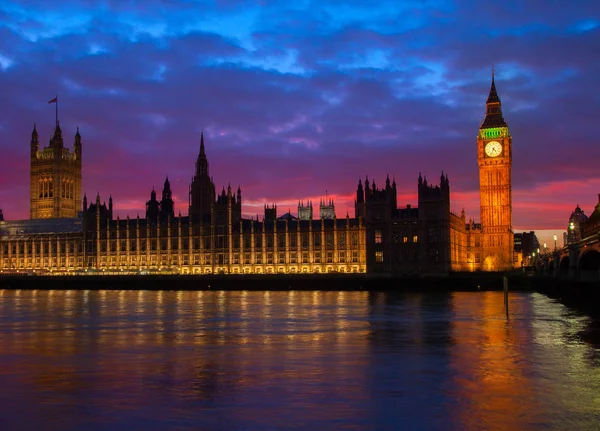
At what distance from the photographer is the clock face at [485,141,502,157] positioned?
142m

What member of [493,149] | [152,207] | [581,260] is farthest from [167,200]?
[581,260]

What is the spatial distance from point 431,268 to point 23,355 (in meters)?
94.5

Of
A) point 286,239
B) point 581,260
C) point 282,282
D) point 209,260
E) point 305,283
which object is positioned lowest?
point 305,283

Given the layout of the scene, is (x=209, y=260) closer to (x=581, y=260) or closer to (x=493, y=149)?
(x=493, y=149)

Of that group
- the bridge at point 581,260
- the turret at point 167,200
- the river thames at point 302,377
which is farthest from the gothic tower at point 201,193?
the river thames at point 302,377

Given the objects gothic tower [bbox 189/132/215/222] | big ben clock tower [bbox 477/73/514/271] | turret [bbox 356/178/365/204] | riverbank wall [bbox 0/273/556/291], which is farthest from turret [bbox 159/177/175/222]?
big ben clock tower [bbox 477/73/514/271]

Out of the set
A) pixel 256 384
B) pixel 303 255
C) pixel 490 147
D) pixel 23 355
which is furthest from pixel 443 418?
pixel 490 147

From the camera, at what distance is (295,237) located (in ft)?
440

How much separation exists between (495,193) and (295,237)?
3949cm

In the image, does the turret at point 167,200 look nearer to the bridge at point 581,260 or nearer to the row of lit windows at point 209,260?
the row of lit windows at point 209,260

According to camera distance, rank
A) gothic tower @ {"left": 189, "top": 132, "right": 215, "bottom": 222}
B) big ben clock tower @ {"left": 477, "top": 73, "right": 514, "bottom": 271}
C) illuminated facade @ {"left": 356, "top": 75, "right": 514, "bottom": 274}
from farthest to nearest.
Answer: gothic tower @ {"left": 189, "top": 132, "right": 215, "bottom": 222} → big ben clock tower @ {"left": 477, "top": 73, "right": 514, "bottom": 271} → illuminated facade @ {"left": 356, "top": 75, "right": 514, "bottom": 274}

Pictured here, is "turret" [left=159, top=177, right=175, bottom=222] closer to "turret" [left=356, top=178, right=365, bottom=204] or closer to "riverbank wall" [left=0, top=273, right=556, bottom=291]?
"riverbank wall" [left=0, top=273, right=556, bottom=291]

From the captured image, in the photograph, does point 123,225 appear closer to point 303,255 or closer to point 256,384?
point 303,255

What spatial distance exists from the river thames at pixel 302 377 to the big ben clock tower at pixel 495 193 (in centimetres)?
10057
